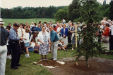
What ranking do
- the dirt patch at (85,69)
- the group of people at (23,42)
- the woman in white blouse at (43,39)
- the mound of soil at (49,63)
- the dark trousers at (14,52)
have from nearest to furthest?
the group of people at (23,42), the dirt patch at (85,69), the dark trousers at (14,52), the mound of soil at (49,63), the woman in white blouse at (43,39)

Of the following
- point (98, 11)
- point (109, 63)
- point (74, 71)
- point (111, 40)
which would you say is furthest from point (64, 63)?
point (111, 40)

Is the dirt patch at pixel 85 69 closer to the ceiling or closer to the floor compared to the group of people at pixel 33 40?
closer to the floor

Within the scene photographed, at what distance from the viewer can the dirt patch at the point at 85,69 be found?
9148mm

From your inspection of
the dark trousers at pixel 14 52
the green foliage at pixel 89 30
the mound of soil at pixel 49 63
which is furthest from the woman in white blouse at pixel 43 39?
the green foliage at pixel 89 30

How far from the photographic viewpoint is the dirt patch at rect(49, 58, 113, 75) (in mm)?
9148

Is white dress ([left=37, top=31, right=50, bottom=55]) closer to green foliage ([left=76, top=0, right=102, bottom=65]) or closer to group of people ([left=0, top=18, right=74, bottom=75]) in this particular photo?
group of people ([left=0, top=18, right=74, bottom=75])

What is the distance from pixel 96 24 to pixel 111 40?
14.7 ft

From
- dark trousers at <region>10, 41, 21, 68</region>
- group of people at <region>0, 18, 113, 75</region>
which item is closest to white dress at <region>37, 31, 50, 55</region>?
group of people at <region>0, 18, 113, 75</region>

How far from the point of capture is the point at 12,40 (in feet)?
31.8

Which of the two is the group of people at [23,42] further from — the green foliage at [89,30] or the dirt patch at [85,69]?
the green foliage at [89,30]

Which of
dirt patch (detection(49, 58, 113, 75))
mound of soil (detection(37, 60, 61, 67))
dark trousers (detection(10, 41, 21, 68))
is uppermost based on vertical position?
dark trousers (detection(10, 41, 21, 68))

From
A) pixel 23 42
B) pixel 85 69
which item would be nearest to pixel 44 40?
pixel 23 42

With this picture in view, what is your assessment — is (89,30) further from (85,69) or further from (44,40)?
(44,40)

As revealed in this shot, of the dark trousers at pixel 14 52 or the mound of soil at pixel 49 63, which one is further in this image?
the mound of soil at pixel 49 63
